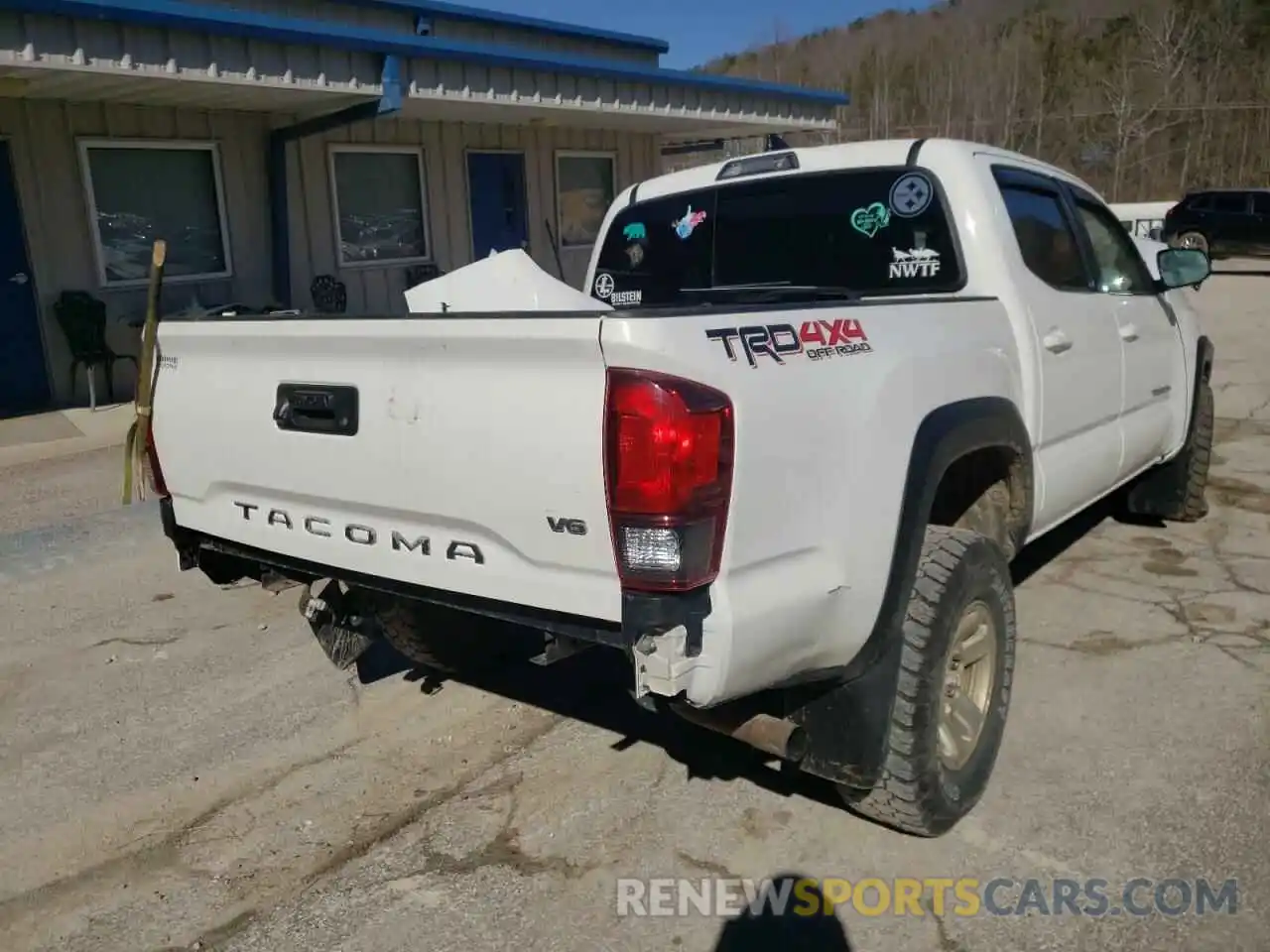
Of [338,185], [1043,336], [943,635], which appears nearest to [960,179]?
[1043,336]

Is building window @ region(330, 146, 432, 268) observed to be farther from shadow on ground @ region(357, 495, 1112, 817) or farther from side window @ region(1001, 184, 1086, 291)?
side window @ region(1001, 184, 1086, 291)

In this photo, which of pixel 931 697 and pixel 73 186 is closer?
pixel 931 697

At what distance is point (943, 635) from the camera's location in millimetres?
2742

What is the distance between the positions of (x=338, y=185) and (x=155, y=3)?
3955 millimetres

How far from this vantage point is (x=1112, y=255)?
465cm

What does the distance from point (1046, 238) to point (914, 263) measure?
0.69 m

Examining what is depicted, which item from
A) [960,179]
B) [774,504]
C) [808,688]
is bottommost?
[808,688]

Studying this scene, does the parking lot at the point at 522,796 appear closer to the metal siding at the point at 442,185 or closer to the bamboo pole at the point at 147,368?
the bamboo pole at the point at 147,368

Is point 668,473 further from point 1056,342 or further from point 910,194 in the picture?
point 1056,342

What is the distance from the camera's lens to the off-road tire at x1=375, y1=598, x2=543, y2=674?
3678 mm

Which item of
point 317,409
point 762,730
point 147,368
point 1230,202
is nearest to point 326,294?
point 147,368

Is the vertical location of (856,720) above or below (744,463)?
below

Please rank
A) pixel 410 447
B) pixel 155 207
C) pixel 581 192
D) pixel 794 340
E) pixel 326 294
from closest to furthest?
pixel 794 340, pixel 410 447, pixel 155 207, pixel 326 294, pixel 581 192

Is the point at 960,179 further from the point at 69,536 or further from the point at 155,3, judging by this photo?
the point at 155,3
